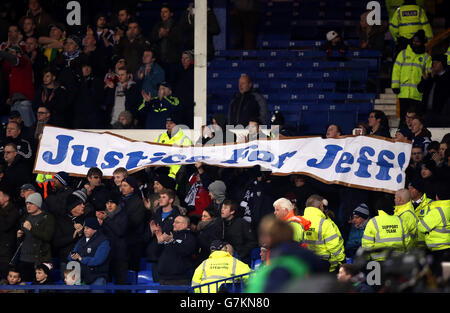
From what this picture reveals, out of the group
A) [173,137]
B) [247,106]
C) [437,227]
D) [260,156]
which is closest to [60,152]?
[173,137]

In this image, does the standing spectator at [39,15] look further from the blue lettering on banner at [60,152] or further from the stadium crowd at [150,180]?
the blue lettering on banner at [60,152]

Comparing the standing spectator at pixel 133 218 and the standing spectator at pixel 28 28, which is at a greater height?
the standing spectator at pixel 28 28

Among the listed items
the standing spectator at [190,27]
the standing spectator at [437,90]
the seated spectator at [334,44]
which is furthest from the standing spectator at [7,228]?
the seated spectator at [334,44]

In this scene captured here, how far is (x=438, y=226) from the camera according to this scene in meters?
12.3

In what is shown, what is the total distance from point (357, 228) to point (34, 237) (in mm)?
4328

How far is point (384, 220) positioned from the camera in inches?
472

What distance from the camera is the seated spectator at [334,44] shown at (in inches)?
720

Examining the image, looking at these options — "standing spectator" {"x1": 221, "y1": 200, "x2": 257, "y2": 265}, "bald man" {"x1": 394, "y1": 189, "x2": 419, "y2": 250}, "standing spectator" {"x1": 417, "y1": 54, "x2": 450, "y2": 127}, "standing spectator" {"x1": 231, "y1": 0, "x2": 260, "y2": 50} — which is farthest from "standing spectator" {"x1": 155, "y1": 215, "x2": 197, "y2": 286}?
"standing spectator" {"x1": 231, "y1": 0, "x2": 260, "y2": 50}

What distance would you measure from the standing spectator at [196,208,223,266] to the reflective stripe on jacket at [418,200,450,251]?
2.62 m

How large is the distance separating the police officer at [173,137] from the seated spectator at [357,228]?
2.80m

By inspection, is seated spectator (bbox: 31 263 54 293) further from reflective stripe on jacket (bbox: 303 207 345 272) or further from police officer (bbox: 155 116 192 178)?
reflective stripe on jacket (bbox: 303 207 345 272)
